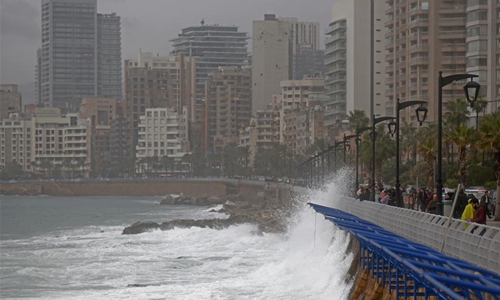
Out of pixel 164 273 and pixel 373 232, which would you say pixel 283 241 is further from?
pixel 373 232

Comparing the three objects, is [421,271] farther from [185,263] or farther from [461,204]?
[185,263]

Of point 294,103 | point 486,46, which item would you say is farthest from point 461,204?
point 294,103

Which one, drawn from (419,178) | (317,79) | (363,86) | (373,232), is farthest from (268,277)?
(317,79)

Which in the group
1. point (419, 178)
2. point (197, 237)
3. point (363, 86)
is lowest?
point (197, 237)

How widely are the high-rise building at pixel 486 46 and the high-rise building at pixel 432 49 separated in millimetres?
14141

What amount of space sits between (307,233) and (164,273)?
814 centimetres

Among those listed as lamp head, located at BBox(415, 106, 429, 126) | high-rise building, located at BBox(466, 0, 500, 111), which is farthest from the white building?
lamp head, located at BBox(415, 106, 429, 126)

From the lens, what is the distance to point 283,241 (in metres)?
63.4

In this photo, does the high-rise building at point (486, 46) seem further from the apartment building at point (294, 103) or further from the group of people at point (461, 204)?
the apartment building at point (294, 103)

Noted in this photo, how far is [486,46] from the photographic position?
84750mm

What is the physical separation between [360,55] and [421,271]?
→ 124785 mm

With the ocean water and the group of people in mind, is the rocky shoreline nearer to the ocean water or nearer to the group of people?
the ocean water

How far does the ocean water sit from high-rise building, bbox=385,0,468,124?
30427mm

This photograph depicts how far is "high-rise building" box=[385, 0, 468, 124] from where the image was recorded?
333ft
